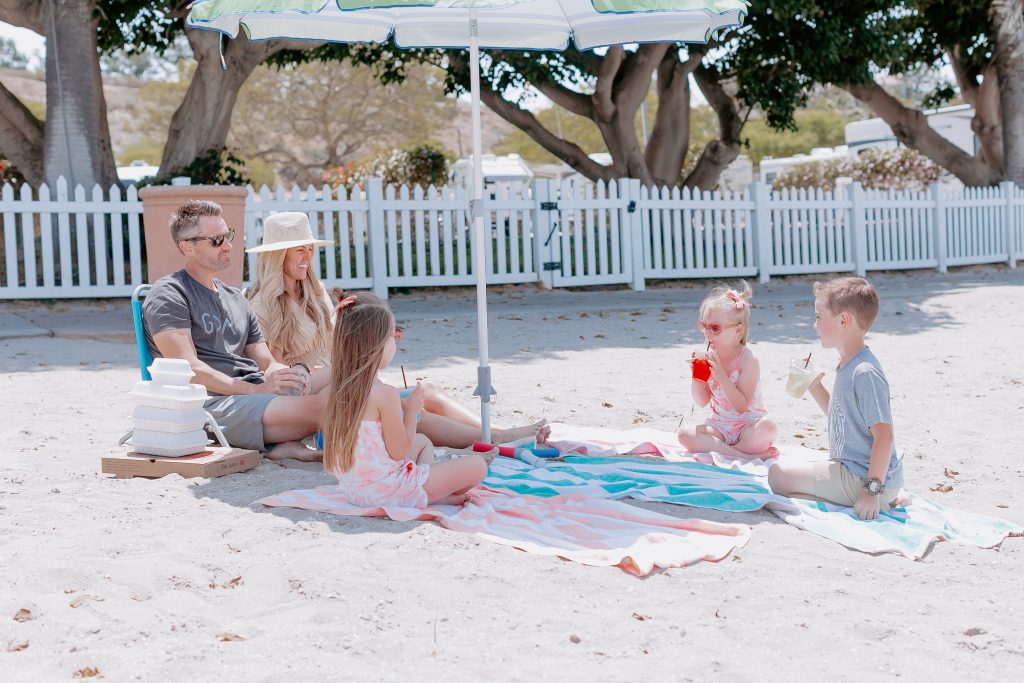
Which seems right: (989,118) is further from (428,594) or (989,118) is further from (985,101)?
(428,594)

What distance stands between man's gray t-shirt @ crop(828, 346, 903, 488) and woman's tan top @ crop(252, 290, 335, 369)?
8.35 feet

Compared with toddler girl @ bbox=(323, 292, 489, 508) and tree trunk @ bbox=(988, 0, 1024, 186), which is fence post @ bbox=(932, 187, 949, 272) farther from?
Answer: toddler girl @ bbox=(323, 292, 489, 508)

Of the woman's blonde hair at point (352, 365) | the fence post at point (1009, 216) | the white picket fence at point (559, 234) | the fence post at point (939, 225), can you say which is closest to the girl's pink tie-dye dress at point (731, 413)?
the woman's blonde hair at point (352, 365)

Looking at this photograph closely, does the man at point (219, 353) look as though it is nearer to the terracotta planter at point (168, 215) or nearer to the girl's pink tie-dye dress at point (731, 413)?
the girl's pink tie-dye dress at point (731, 413)

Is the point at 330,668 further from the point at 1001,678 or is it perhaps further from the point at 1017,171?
the point at 1017,171

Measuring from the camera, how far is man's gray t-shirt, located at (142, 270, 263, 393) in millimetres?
4707

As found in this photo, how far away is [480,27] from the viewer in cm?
527

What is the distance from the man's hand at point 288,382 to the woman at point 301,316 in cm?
44

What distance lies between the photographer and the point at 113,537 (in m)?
3.68


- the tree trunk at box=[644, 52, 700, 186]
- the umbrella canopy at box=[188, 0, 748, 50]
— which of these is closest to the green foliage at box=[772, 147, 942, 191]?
the tree trunk at box=[644, 52, 700, 186]

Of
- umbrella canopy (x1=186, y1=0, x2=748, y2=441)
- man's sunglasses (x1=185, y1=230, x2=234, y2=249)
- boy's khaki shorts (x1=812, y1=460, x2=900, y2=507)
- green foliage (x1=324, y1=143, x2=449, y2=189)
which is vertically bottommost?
boy's khaki shorts (x1=812, y1=460, x2=900, y2=507)

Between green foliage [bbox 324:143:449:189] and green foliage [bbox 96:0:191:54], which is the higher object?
green foliage [bbox 96:0:191:54]

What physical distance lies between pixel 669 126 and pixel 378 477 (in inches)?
576

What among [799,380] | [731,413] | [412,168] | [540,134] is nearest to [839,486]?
[799,380]
